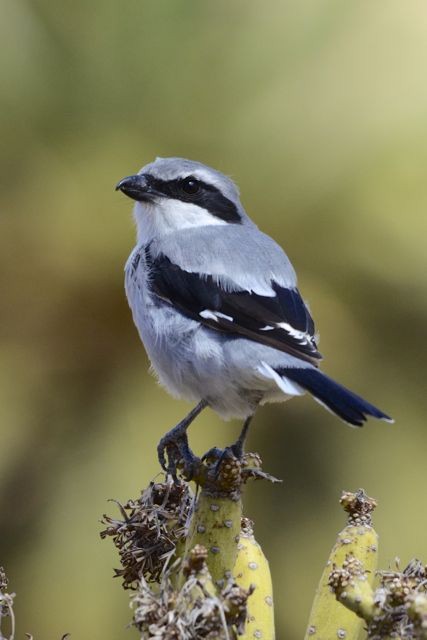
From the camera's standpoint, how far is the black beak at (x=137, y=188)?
8.05ft

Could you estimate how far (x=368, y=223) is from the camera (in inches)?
155

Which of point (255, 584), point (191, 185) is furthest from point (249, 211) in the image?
point (255, 584)

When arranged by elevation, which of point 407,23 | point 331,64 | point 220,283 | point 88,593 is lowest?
point 88,593

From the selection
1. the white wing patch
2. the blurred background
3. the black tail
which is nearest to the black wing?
the white wing patch

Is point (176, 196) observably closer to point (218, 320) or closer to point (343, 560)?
point (218, 320)

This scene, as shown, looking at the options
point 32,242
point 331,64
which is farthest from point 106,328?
point 331,64

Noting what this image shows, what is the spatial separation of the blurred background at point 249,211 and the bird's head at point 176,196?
1.29 metres

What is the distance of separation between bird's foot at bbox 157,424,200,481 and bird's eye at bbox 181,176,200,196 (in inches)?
31.3

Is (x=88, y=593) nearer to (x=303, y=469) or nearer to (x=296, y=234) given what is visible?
(x=303, y=469)

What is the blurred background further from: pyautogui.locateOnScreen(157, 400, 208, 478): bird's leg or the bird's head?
pyautogui.locateOnScreen(157, 400, 208, 478): bird's leg

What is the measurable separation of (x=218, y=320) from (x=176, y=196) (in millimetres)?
541

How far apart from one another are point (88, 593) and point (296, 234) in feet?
4.90

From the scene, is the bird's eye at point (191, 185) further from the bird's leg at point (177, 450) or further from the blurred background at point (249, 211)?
the blurred background at point (249, 211)

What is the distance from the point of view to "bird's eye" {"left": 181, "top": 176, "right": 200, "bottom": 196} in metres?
2.52
